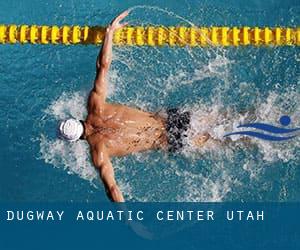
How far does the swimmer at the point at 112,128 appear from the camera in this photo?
2727mm

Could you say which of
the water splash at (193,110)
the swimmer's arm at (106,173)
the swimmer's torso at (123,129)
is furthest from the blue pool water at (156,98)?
the swimmer's arm at (106,173)

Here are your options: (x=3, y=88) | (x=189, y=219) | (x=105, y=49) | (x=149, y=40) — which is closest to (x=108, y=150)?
(x=105, y=49)

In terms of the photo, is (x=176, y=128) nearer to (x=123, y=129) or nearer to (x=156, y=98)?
(x=123, y=129)

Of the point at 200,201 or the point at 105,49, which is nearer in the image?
the point at 105,49

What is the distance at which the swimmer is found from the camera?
273cm

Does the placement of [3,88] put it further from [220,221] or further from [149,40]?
[220,221]

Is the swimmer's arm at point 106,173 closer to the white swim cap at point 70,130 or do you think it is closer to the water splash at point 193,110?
the white swim cap at point 70,130

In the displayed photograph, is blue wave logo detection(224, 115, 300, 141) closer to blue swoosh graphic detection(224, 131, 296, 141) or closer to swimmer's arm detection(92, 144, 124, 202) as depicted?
blue swoosh graphic detection(224, 131, 296, 141)

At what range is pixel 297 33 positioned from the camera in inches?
128

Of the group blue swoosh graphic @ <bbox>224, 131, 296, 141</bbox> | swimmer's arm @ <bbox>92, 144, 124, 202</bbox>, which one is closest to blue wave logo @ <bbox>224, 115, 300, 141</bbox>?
blue swoosh graphic @ <bbox>224, 131, 296, 141</bbox>

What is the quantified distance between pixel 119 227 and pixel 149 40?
1319 mm

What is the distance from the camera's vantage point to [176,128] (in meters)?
3.00

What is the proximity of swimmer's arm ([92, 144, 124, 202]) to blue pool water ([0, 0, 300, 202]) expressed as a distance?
2.27ft

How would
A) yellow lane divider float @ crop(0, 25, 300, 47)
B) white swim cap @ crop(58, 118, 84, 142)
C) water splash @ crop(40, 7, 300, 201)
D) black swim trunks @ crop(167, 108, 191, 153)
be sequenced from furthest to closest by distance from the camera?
water splash @ crop(40, 7, 300, 201), yellow lane divider float @ crop(0, 25, 300, 47), black swim trunks @ crop(167, 108, 191, 153), white swim cap @ crop(58, 118, 84, 142)
